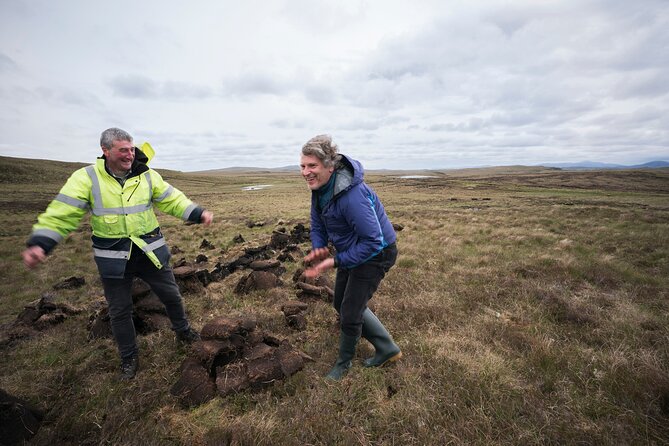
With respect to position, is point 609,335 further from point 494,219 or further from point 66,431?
point 494,219

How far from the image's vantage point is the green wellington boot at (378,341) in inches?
154

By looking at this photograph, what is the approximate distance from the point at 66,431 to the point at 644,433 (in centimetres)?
566

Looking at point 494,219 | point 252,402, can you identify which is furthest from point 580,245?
point 252,402

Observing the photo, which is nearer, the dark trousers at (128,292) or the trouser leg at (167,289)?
the dark trousers at (128,292)

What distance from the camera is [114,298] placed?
12.8 ft

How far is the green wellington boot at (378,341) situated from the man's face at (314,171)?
183 centimetres

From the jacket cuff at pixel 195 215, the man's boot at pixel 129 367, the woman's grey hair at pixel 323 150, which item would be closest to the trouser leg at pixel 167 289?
the man's boot at pixel 129 367

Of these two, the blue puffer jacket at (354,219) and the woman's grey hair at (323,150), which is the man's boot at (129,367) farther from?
the woman's grey hair at (323,150)

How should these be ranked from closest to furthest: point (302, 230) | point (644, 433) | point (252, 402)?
point (644, 433) → point (252, 402) → point (302, 230)

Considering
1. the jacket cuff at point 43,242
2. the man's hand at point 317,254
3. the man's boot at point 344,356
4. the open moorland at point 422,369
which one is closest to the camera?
the open moorland at point 422,369

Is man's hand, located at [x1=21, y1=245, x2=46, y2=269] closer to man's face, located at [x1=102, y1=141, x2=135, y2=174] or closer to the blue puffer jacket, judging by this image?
man's face, located at [x1=102, y1=141, x2=135, y2=174]

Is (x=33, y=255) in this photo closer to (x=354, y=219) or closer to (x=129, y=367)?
(x=129, y=367)

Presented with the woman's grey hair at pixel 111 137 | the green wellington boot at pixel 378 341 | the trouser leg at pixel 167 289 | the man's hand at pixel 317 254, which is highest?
the woman's grey hair at pixel 111 137

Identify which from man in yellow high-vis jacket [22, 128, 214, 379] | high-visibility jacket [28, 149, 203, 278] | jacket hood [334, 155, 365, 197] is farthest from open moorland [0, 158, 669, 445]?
jacket hood [334, 155, 365, 197]
